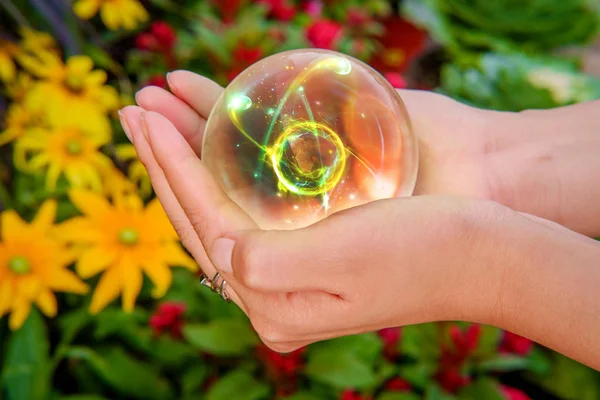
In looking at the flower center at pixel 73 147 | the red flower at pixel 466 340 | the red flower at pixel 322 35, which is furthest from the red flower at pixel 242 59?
the red flower at pixel 466 340

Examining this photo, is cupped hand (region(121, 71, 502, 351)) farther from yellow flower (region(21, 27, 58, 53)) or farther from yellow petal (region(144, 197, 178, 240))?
yellow flower (region(21, 27, 58, 53))

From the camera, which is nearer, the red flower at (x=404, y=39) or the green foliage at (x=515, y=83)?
the green foliage at (x=515, y=83)

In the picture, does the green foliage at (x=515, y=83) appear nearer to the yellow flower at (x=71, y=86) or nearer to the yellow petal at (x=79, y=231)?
the yellow flower at (x=71, y=86)

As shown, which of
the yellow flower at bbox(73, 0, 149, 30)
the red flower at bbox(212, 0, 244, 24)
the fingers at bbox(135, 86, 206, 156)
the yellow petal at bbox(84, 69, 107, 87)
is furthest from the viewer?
the red flower at bbox(212, 0, 244, 24)

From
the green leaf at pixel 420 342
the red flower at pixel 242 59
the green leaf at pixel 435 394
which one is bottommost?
the green leaf at pixel 435 394

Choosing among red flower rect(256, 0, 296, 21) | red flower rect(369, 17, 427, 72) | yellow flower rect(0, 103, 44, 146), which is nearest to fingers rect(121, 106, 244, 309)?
yellow flower rect(0, 103, 44, 146)

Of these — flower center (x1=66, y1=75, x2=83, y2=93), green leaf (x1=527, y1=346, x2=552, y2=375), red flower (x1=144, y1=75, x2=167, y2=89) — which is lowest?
green leaf (x1=527, y1=346, x2=552, y2=375)
